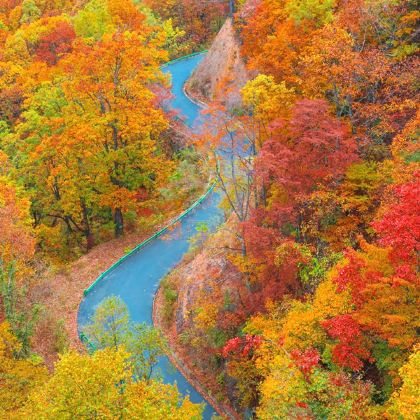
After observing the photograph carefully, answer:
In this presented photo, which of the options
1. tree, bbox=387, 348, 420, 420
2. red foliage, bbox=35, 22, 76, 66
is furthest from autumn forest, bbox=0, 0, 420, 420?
red foliage, bbox=35, 22, 76, 66

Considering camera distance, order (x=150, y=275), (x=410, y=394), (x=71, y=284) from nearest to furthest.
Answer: (x=410, y=394) < (x=71, y=284) < (x=150, y=275)

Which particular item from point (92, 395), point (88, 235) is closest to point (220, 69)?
point (88, 235)

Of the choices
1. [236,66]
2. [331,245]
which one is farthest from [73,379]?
[236,66]

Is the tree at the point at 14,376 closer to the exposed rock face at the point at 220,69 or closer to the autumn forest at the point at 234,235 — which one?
the autumn forest at the point at 234,235

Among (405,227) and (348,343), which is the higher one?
(405,227)

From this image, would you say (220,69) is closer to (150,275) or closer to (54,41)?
(54,41)

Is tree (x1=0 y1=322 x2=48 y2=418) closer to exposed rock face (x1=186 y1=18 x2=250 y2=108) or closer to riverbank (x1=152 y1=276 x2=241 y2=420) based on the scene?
riverbank (x1=152 y1=276 x2=241 y2=420)

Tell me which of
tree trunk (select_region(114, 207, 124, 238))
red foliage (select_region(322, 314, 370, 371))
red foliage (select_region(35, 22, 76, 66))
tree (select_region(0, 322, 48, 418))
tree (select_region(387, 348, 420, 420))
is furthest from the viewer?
red foliage (select_region(35, 22, 76, 66))

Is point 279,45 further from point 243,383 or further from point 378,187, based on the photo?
point 243,383
